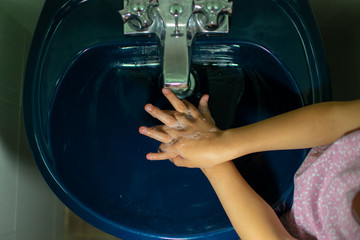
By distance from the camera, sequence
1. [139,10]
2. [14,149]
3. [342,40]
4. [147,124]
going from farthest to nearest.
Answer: [342,40] < [14,149] < [147,124] < [139,10]

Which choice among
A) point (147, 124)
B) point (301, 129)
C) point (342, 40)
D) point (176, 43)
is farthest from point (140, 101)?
point (342, 40)

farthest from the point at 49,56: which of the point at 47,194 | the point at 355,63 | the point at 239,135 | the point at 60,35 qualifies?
the point at 355,63

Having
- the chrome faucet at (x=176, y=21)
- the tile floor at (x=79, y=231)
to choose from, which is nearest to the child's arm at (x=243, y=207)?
the chrome faucet at (x=176, y=21)

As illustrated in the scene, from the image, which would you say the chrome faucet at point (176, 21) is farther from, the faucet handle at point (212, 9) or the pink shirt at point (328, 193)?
the pink shirt at point (328, 193)

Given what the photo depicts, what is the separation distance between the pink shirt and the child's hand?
0.47 ft

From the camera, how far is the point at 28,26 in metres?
0.81

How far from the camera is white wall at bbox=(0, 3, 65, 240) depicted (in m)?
0.71

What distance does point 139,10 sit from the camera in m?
0.45

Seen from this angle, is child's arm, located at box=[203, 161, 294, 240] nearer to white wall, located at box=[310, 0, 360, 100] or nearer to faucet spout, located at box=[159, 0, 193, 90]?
faucet spout, located at box=[159, 0, 193, 90]

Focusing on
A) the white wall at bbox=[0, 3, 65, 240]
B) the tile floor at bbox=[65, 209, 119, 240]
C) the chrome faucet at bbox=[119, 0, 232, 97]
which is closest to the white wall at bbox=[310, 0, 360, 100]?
the chrome faucet at bbox=[119, 0, 232, 97]

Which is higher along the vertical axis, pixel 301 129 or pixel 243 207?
pixel 301 129

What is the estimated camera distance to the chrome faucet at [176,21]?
44cm

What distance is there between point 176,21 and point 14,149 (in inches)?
21.1

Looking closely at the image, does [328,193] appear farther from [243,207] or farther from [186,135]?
[186,135]
